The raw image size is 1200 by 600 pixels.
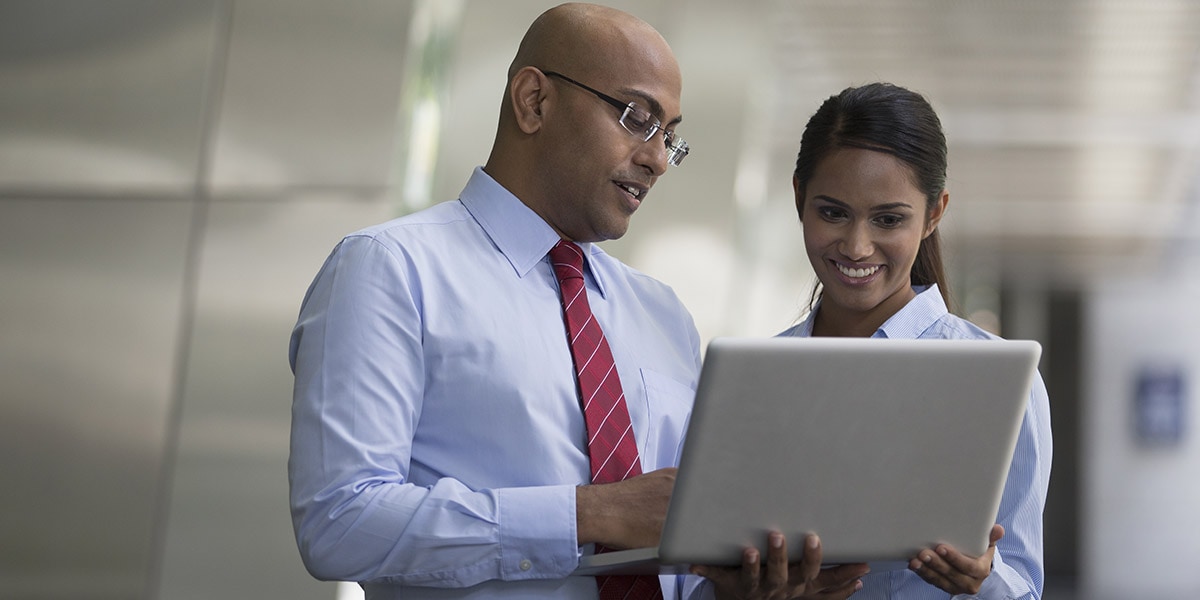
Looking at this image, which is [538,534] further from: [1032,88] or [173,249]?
[1032,88]

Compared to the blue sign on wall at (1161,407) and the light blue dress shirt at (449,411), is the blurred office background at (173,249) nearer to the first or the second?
the light blue dress shirt at (449,411)

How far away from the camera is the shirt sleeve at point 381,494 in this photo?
184cm

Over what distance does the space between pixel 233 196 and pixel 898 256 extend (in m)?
2.47

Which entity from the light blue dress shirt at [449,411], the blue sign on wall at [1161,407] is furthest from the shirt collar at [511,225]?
the blue sign on wall at [1161,407]

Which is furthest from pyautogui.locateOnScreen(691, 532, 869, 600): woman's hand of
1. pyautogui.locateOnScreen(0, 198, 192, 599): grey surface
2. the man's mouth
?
pyautogui.locateOnScreen(0, 198, 192, 599): grey surface

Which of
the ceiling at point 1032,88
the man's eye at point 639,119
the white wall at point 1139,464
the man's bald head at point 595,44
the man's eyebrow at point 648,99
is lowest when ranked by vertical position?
the white wall at point 1139,464

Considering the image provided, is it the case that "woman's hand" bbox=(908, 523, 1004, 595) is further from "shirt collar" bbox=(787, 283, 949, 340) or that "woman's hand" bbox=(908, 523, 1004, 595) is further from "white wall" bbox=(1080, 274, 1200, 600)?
"white wall" bbox=(1080, 274, 1200, 600)

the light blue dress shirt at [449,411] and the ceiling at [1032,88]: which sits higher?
the ceiling at [1032,88]

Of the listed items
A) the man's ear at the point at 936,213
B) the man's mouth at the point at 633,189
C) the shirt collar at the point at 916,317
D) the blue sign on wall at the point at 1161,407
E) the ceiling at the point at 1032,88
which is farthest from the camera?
the blue sign on wall at the point at 1161,407

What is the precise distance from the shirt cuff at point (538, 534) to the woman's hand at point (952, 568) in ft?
1.59

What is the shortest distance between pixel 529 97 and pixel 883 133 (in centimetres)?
67

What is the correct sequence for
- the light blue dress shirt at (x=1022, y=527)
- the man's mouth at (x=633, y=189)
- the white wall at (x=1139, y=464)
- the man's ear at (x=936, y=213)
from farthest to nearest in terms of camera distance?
the white wall at (x=1139, y=464), the man's ear at (x=936, y=213), the man's mouth at (x=633, y=189), the light blue dress shirt at (x=1022, y=527)

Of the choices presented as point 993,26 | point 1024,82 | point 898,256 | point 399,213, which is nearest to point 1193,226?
point 1024,82

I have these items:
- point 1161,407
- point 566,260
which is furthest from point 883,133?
point 1161,407
